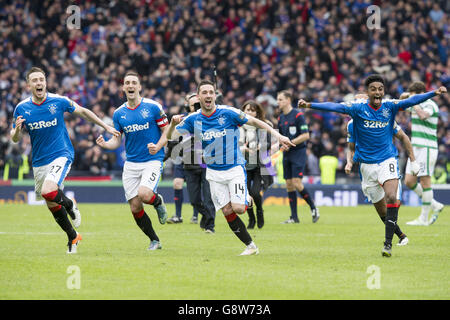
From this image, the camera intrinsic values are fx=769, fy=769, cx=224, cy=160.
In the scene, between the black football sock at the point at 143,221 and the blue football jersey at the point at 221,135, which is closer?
the blue football jersey at the point at 221,135

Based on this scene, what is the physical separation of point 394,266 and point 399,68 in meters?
17.7

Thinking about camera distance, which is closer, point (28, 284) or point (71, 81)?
point (28, 284)

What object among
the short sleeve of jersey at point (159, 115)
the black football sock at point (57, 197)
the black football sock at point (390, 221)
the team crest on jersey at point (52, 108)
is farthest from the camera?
the short sleeve of jersey at point (159, 115)

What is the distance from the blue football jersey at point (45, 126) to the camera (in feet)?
35.4

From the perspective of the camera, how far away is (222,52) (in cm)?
2731

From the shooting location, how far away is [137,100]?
11.1 metres

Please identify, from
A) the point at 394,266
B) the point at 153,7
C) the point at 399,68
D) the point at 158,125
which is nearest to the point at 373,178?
the point at 394,266

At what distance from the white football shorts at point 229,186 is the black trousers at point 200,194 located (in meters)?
3.83

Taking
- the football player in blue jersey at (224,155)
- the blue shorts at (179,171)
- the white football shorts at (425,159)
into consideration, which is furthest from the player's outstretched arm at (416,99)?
the blue shorts at (179,171)

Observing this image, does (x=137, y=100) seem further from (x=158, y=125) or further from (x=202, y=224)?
(x=202, y=224)

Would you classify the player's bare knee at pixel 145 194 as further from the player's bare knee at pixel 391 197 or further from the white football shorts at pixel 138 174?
the player's bare knee at pixel 391 197

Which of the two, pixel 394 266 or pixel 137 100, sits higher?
pixel 137 100

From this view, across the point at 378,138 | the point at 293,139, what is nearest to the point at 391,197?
the point at 378,138

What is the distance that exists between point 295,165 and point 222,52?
12150 millimetres
